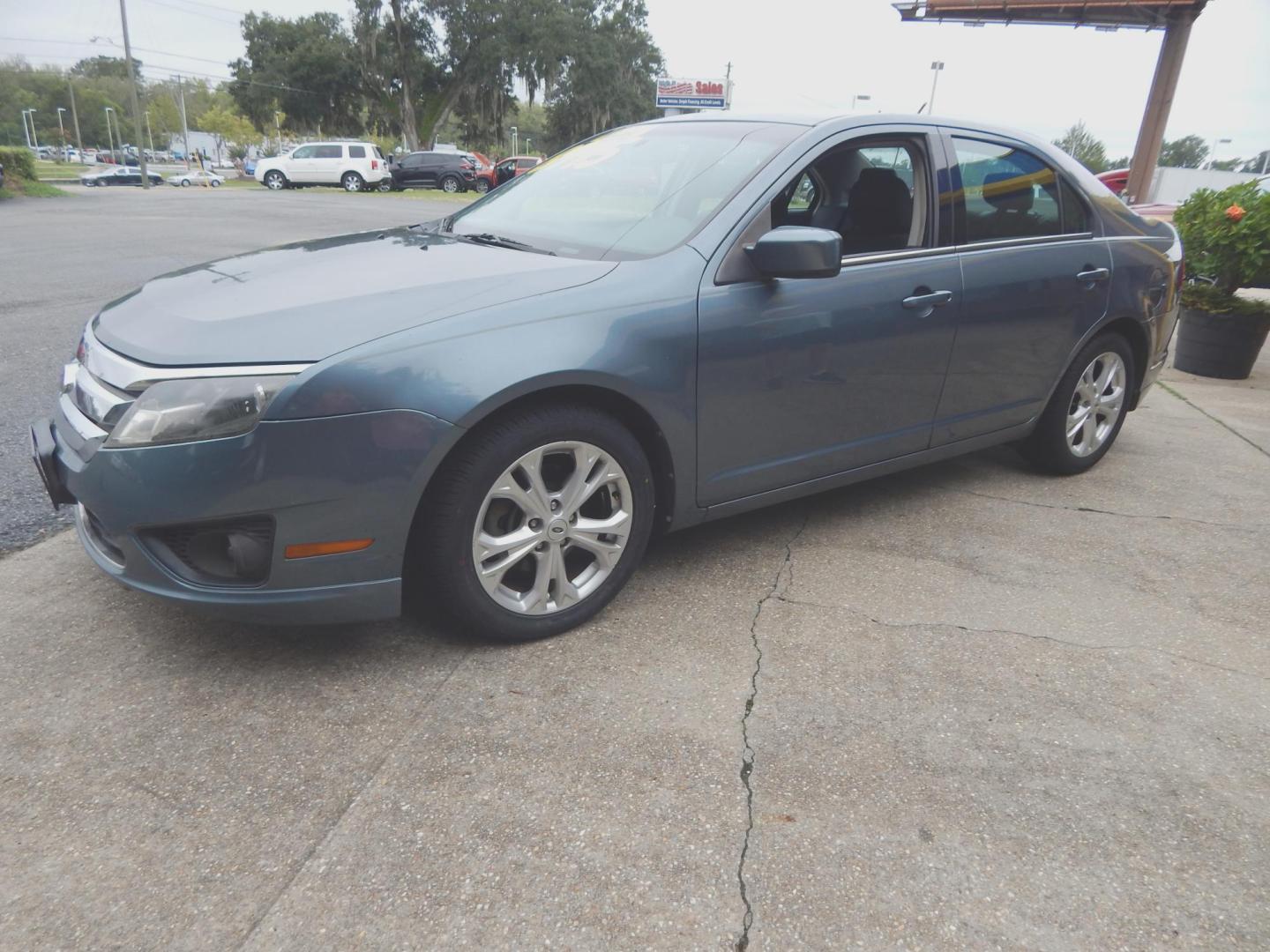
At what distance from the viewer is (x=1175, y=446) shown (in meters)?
5.14

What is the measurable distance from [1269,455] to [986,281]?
8.86 feet

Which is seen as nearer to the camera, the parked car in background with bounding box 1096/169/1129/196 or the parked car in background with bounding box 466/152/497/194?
the parked car in background with bounding box 1096/169/1129/196

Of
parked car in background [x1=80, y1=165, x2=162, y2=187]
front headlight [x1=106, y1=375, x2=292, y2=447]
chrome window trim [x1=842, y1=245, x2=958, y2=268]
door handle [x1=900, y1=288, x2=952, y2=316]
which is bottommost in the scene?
parked car in background [x1=80, y1=165, x2=162, y2=187]

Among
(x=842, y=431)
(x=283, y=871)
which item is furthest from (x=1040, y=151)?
(x=283, y=871)

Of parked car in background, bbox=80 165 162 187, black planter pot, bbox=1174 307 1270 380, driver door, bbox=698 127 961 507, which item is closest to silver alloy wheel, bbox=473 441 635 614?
driver door, bbox=698 127 961 507

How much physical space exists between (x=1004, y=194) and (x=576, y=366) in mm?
2266

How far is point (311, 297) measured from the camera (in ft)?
8.17

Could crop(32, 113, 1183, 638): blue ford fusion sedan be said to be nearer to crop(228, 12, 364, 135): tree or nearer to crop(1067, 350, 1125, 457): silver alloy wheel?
crop(1067, 350, 1125, 457): silver alloy wheel

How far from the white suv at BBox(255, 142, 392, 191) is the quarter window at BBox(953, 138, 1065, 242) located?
31.2 metres

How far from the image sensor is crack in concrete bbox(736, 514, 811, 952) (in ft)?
5.81

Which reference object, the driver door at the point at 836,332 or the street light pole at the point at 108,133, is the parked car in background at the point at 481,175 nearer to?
the driver door at the point at 836,332

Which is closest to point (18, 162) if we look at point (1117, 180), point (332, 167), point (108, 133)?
point (332, 167)

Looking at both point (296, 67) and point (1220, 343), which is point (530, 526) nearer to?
point (1220, 343)

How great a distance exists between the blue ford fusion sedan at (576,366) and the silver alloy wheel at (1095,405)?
0.60 ft
